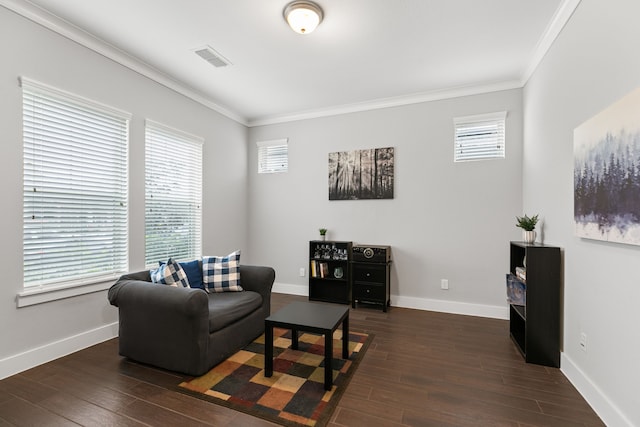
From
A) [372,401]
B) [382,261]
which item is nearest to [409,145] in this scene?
[382,261]

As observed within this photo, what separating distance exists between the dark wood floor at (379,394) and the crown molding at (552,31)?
2893 millimetres

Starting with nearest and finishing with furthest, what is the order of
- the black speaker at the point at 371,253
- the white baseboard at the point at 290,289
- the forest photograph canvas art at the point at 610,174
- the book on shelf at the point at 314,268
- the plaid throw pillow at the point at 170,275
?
the forest photograph canvas art at the point at 610,174, the plaid throw pillow at the point at 170,275, the black speaker at the point at 371,253, the book on shelf at the point at 314,268, the white baseboard at the point at 290,289

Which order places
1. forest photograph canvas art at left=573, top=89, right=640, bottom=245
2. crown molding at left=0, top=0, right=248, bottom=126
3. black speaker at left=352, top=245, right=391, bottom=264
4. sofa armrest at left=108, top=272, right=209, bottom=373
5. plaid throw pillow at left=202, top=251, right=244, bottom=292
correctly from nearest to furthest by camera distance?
1. forest photograph canvas art at left=573, top=89, right=640, bottom=245
2. sofa armrest at left=108, top=272, right=209, bottom=373
3. crown molding at left=0, top=0, right=248, bottom=126
4. plaid throw pillow at left=202, top=251, right=244, bottom=292
5. black speaker at left=352, top=245, right=391, bottom=264

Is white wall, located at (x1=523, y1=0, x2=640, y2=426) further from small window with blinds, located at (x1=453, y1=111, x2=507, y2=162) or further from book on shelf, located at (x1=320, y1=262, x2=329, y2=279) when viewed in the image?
book on shelf, located at (x1=320, y1=262, x2=329, y2=279)

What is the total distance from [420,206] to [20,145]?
13.9 feet

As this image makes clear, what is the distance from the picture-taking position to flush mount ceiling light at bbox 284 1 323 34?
2.37m

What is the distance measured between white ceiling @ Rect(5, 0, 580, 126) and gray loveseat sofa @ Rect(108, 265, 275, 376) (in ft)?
7.56

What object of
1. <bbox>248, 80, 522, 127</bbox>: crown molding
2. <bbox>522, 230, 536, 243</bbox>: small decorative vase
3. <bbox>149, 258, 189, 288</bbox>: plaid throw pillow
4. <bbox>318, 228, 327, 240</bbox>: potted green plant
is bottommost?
<bbox>149, 258, 189, 288</bbox>: plaid throw pillow

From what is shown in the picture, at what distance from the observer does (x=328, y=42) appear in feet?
9.55

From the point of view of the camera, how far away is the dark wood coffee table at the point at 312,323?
84.7 inches

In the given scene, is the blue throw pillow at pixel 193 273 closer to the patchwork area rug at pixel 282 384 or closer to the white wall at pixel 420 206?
the patchwork area rug at pixel 282 384

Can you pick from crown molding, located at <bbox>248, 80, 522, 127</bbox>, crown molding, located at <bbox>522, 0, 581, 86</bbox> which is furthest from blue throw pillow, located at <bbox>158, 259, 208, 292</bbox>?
crown molding, located at <bbox>522, 0, 581, 86</bbox>

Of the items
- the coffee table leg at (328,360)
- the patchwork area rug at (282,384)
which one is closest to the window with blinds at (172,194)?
the patchwork area rug at (282,384)

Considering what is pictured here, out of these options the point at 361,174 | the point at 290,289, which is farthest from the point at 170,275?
the point at 361,174
